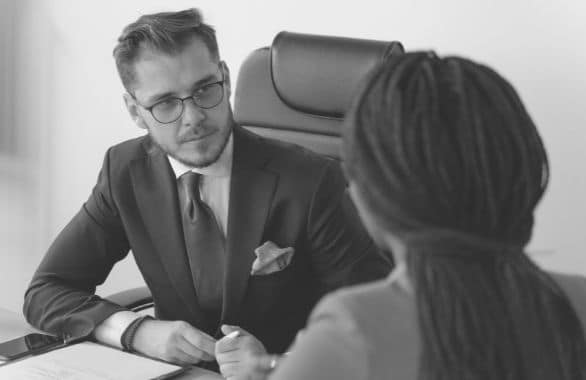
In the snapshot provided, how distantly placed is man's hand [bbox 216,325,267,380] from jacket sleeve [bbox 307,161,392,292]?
0.34 meters

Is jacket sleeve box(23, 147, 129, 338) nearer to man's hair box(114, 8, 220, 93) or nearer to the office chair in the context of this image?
the office chair

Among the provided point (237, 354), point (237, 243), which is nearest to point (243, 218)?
point (237, 243)

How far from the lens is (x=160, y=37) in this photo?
1.85 metres

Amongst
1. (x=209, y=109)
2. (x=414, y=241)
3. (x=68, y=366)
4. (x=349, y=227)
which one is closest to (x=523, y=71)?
Answer: (x=349, y=227)

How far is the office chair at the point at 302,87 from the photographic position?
203 centimetres

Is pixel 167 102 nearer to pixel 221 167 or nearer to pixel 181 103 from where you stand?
pixel 181 103

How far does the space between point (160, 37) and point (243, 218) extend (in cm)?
42

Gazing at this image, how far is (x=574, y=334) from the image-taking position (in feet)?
3.02

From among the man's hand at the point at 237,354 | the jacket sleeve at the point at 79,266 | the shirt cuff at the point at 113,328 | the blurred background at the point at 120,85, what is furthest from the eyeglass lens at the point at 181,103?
the blurred background at the point at 120,85

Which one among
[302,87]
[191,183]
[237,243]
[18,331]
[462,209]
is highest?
[462,209]

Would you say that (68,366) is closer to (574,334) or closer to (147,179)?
(147,179)

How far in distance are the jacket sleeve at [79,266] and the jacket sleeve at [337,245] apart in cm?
44

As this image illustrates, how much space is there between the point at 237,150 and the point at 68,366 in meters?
0.61

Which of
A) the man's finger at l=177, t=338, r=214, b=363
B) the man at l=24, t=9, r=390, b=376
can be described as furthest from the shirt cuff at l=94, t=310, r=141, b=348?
the man's finger at l=177, t=338, r=214, b=363
